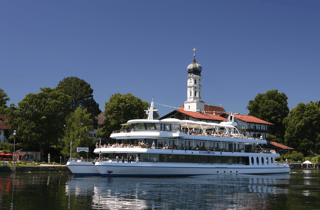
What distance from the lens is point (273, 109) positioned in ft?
332

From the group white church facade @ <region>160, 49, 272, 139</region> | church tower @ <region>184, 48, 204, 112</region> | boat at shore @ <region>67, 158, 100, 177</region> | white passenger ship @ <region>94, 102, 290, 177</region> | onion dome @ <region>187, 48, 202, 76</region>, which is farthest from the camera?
onion dome @ <region>187, 48, 202, 76</region>

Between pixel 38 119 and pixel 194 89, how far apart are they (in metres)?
50.1

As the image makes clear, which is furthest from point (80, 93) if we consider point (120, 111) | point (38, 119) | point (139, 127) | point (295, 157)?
point (295, 157)

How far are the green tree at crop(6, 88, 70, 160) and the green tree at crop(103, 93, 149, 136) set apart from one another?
8.55m

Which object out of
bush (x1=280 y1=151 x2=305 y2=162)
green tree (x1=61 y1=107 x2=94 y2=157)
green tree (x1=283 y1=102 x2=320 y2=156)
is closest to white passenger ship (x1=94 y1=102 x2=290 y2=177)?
green tree (x1=61 y1=107 x2=94 y2=157)

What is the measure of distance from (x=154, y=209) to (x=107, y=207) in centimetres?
258

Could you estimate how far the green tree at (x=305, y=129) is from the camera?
87.8 meters

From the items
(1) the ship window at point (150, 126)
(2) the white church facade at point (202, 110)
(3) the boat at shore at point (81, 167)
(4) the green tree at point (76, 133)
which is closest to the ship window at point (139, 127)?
(1) the ship window at point (150, 126)

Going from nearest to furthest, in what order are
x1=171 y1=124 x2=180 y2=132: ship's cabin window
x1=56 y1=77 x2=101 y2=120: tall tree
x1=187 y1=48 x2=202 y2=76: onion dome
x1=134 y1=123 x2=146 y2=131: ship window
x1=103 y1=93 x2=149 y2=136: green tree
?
1. x1=134 y1=123 x2=146 y2=131: ship window
2. x1=171 y1=124 x2=180 y2=132: ship's cabin window
3. x1=103 y1=93 x2=149 y2=136: green tree
4. x1=56 y1=77 x2=101 y2=120: tall tree
5. x1=187 y1=48 x2=202 y2=76: onion dome

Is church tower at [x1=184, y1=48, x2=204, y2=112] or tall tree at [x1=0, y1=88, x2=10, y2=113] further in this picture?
church tower at [x1=184, y1=48, x2=204, y2=112]

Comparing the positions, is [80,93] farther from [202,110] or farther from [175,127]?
[175,127]

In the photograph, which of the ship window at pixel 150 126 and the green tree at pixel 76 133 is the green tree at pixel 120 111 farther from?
the ship window at pixel 150 126

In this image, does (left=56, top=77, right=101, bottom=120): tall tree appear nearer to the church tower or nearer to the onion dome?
the church tower

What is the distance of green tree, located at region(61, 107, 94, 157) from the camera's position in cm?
6281
